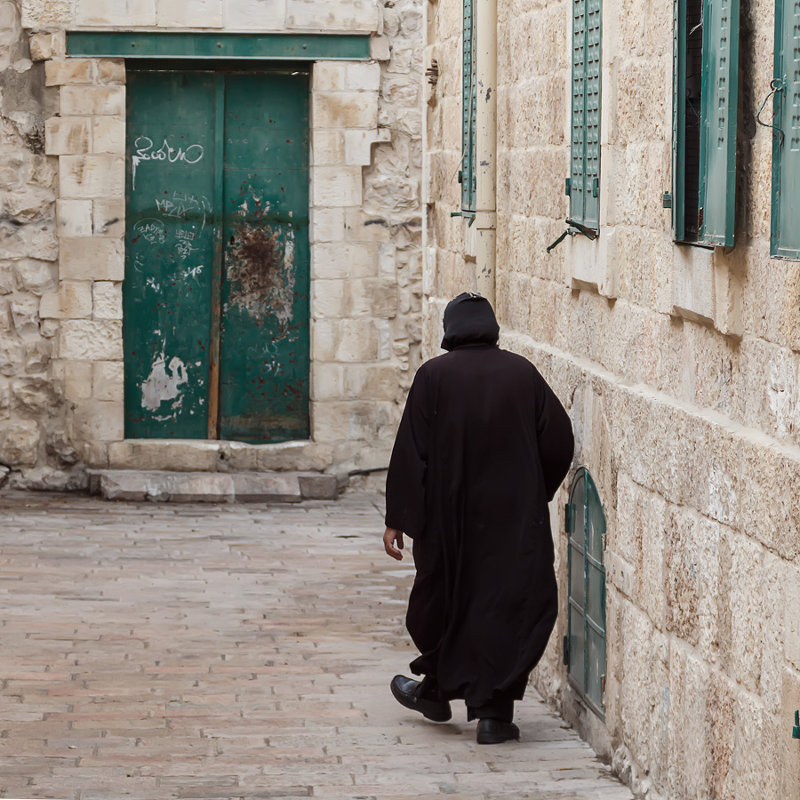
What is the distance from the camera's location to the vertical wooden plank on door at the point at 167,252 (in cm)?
1160

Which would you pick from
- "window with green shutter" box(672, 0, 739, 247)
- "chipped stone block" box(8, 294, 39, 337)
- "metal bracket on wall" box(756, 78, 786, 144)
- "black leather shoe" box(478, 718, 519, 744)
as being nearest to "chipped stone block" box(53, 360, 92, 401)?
"chipped stone block" box(8, 294, 39, 337)

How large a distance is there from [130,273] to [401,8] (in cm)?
266

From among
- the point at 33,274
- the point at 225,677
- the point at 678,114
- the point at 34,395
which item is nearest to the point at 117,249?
the point at 33,274

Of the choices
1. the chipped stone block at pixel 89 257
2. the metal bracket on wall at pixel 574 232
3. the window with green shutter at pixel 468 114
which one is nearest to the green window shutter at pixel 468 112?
the window with green shutter at pixel 468 114

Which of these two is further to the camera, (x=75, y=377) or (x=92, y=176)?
(x=75, y=377)

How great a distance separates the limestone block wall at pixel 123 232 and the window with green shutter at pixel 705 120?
7143 mm

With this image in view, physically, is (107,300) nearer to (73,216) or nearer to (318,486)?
(73,216)

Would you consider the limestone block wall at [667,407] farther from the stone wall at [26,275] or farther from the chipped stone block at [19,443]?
the chipped stone block at [19,443]

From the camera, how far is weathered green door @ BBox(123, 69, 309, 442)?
1162 cm

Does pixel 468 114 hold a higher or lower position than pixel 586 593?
higher

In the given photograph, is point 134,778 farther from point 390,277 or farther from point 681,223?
point 390,277

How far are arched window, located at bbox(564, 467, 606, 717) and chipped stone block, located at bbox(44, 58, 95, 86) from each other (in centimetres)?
636

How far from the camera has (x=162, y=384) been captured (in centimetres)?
1178

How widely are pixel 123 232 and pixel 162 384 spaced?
1.12 meters
